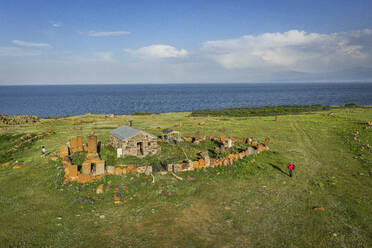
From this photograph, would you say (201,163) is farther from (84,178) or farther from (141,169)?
(84,178)

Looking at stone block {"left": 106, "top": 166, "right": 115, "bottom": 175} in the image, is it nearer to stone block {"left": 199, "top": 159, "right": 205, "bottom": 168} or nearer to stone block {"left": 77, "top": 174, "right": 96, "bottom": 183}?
stone block {"left": 77, "top": 174, "right": 96, "bottom": 183}

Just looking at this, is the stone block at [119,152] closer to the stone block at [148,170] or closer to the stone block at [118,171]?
the stone block at [118,171]

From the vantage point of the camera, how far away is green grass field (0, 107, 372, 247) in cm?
1321

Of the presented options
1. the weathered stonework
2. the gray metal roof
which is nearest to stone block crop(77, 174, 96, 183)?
the weathered stonework

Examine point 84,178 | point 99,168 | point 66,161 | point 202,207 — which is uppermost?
point 99,168

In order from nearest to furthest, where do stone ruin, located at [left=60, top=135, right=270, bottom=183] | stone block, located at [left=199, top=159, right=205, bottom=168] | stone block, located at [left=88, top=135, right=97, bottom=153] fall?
stone ruin, located at [left=60, top=135, right=270, bottom=183]
stone block, located at [left=199, top=159, right=205, bottom=168]
stone block, located at [left=88, top=135, right=97, bottom=153]

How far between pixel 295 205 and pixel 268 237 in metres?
4.76

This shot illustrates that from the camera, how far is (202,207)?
16516 mm

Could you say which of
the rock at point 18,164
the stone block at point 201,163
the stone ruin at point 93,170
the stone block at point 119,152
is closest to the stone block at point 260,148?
the stone block at point 201,163

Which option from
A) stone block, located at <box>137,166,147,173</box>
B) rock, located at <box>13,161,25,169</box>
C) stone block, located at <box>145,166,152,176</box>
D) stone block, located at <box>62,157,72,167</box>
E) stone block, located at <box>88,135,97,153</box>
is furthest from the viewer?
stone block, located at <box>88,135,97,153</box>

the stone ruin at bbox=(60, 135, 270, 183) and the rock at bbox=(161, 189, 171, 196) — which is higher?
the stone ruin at bbox=(60, 135, 270, 183)

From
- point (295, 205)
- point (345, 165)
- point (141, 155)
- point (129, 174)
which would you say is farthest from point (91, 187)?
point (345, 165)

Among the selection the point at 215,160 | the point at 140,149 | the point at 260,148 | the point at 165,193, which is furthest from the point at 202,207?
the point at 260,148

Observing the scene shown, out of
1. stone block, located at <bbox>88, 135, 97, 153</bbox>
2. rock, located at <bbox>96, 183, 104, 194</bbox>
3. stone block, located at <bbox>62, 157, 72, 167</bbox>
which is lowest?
rock, located at <bbox>96, 183, 104, 194</bbox>
